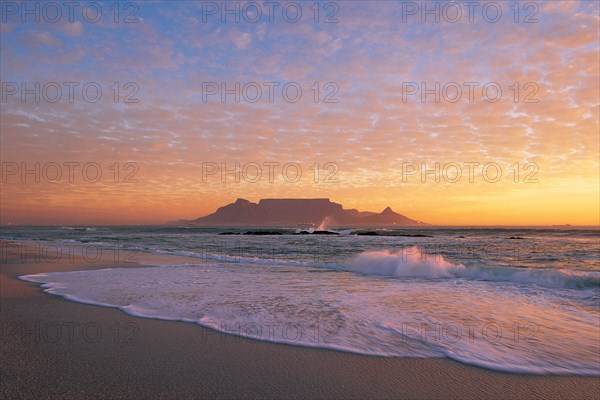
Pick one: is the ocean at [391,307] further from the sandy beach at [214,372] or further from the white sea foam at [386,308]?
the sandy beach at [214,372]

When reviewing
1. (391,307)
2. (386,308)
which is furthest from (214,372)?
(391,307)

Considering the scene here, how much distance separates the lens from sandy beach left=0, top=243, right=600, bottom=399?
4.00 m

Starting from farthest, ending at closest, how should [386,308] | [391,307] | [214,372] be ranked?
[391,307] → [386,308] → [214,372]

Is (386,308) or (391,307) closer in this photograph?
(386,308)

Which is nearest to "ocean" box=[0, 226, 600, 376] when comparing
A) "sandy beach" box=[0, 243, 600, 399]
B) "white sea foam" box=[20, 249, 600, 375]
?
"white sea foam" box=[20, 249, 600, 375]

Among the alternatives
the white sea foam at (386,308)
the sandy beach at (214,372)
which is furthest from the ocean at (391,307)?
the sandy beach at (214,372)

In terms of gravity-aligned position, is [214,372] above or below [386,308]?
above

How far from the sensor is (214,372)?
450cm

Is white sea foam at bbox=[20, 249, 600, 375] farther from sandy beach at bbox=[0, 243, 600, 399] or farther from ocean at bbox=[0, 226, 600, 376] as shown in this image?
sandy beach at bbox=[0, 243, 600, 399]

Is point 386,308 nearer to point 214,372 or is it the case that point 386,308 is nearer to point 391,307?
A: point 391,307

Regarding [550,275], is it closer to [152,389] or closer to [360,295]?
[360,295]

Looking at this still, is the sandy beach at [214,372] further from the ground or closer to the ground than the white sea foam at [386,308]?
further from the ground

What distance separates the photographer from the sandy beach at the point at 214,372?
400 centimetres

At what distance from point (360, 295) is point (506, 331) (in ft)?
12.7
